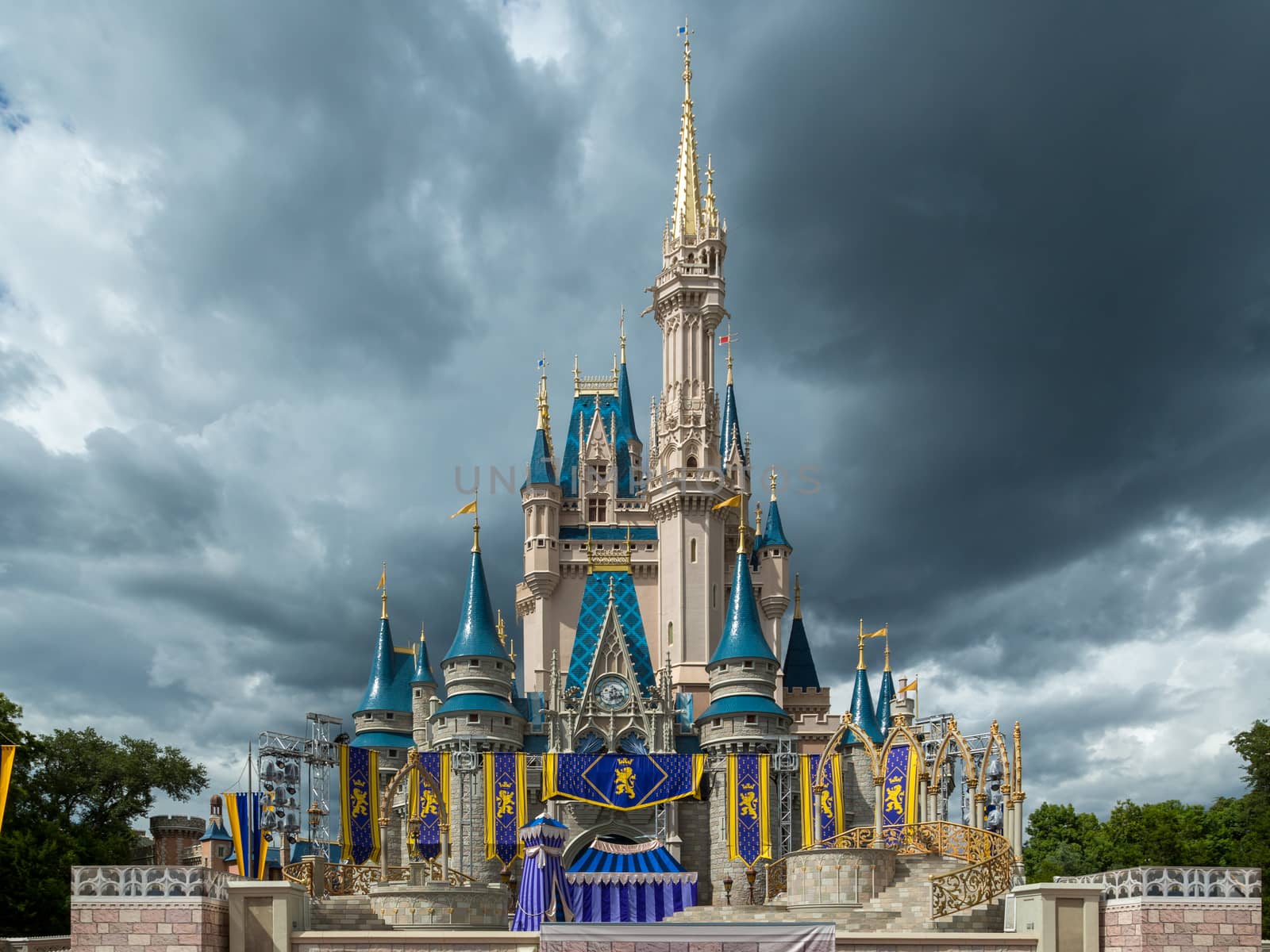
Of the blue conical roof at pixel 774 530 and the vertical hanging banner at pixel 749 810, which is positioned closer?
the vertical hanging banner at pixel 749 810

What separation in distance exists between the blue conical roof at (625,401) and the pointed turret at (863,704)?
46.7ft

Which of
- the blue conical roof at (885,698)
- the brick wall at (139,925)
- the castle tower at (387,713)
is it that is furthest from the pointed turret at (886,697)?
the brick wall at (139,925)

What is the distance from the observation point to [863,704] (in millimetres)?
52188

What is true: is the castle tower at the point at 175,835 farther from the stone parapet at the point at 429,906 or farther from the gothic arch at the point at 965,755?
the gothic arch at the point at 965,755

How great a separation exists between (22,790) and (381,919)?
12.3m

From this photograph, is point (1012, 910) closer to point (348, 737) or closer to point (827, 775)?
point (827, 775)

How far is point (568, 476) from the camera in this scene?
5884 centimetres

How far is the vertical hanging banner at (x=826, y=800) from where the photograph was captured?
150 feet

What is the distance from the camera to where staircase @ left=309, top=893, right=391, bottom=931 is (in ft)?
97.3

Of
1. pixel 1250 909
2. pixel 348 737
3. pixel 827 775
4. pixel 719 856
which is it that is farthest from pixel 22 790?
pixel 1250 909

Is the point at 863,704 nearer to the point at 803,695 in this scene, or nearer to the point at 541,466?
the point at 803,695

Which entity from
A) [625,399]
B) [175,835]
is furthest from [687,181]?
[175,835]

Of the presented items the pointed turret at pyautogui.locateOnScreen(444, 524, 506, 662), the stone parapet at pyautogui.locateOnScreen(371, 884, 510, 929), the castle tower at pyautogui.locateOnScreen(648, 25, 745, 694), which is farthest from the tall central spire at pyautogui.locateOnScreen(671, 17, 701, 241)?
the stone parapet at pyautogui.locateOnScreen(371, 884, 510, 929)

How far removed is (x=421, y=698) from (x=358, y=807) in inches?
292
